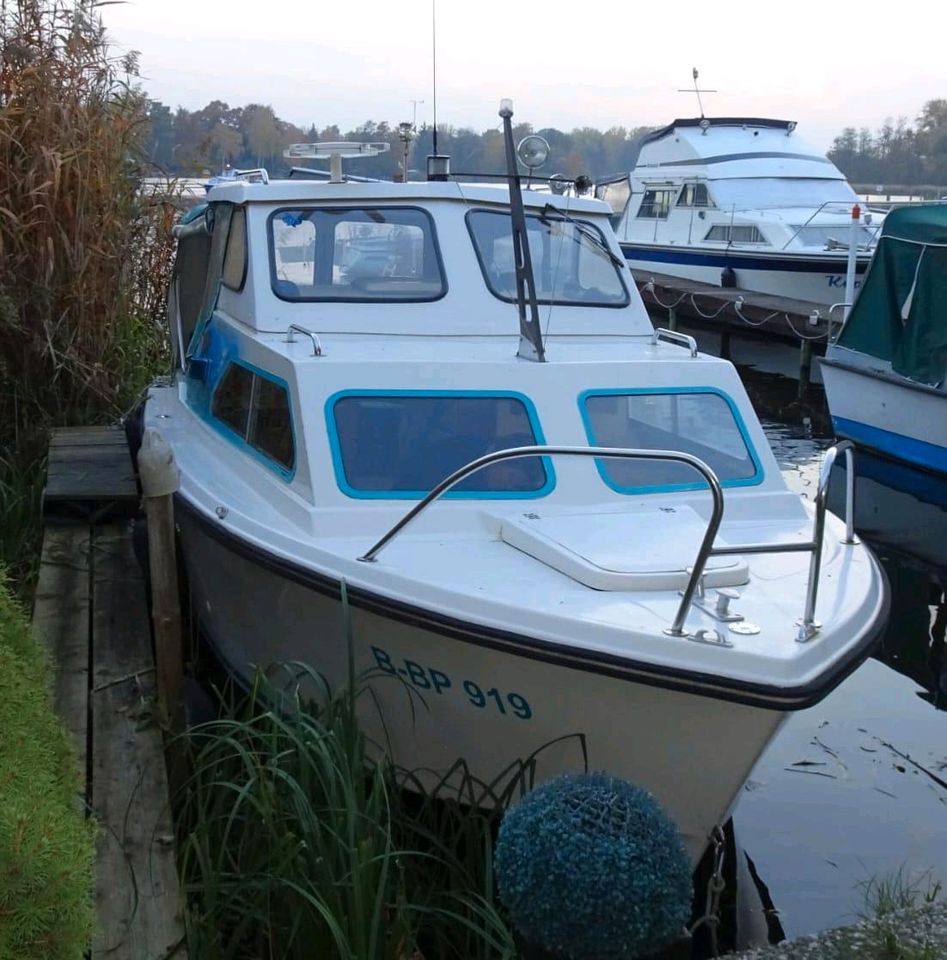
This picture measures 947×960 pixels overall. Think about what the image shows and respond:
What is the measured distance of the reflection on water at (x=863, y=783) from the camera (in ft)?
16.4

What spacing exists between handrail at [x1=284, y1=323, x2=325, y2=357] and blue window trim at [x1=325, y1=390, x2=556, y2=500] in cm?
28

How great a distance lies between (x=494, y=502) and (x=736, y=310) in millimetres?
13432

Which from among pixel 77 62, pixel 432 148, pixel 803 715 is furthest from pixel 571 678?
pixel 77 62

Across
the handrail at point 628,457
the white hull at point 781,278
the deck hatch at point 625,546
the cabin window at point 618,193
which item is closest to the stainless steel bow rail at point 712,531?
the handrail at point 628,457

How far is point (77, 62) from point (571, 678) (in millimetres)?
5395

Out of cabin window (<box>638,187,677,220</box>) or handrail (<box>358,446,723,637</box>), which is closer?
handrail (<box>358,446,723,637</box>)

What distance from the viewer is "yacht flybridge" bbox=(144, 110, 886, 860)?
377 cm

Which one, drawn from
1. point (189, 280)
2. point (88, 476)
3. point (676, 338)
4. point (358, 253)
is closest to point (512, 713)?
point (676, 338)

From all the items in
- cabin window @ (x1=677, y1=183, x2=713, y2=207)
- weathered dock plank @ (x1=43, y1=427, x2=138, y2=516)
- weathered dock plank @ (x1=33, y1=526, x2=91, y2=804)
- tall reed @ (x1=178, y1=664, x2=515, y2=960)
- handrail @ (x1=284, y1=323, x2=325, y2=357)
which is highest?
cabin window @ (x1=677, y1=183, x2=713, y2=207)

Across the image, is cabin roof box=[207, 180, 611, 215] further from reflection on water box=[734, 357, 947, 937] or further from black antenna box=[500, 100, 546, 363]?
reflection on water box=[734, 357, 947, 937]

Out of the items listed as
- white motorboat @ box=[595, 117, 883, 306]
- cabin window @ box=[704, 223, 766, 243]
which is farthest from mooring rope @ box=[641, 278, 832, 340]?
cabin window @ box=[704, 223, 766, 243]

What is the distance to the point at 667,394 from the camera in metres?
5.15

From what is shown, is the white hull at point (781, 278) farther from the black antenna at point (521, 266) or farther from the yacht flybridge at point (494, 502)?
the black antenna at point (521, 266)

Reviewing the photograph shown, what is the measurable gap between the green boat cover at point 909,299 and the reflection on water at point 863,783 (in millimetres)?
2683
